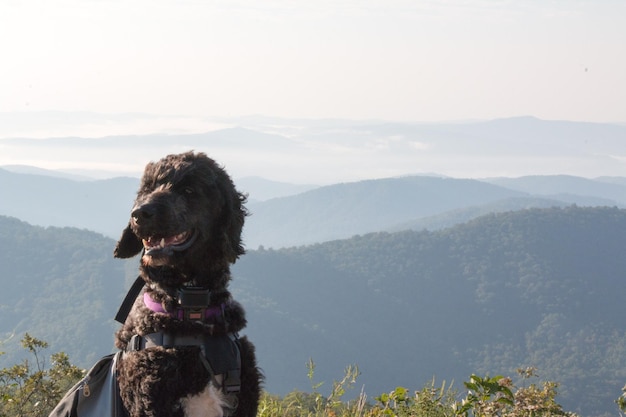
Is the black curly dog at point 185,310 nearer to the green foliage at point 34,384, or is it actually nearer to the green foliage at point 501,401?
the green foliage at point 501,401

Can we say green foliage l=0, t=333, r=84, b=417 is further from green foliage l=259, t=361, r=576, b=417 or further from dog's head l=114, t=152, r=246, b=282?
dog's head l=114, t=152, r=246, b=282

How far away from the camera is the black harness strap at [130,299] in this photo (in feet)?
13.8

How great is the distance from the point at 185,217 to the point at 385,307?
563 feet

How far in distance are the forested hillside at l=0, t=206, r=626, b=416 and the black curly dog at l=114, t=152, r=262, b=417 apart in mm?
120169

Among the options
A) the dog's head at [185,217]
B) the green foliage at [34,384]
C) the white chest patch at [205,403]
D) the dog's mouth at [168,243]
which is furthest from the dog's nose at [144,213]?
the green foliage at [34,384]

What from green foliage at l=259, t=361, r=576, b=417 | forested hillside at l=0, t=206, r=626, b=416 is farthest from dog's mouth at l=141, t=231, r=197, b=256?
forested hillside at l=0, t=206, r=626, b=416

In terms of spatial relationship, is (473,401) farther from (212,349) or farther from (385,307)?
(385,307)

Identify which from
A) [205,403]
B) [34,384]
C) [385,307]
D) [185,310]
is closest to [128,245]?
[185,310]

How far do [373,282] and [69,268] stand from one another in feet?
209

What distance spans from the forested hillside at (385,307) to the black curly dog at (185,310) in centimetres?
12017

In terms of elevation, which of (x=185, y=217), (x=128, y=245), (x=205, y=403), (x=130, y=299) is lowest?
(x=205, y=403)

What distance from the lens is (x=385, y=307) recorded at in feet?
570

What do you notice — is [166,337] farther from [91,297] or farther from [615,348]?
[615,348]

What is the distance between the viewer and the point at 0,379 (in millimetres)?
6312
